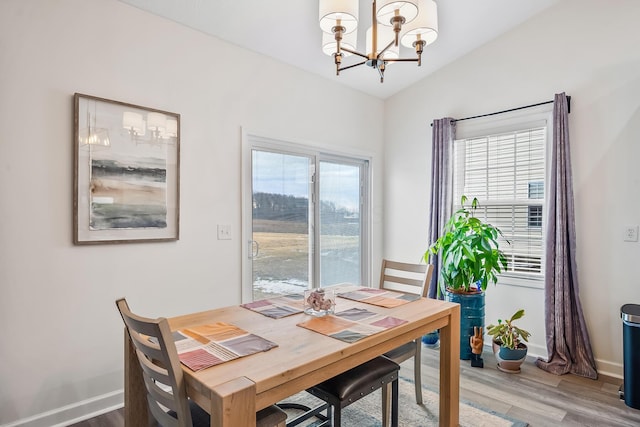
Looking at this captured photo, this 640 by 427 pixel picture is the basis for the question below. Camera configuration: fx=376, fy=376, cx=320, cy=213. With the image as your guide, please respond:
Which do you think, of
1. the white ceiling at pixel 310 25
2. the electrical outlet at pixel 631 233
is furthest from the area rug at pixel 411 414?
the white ceiling at pixel 310 25

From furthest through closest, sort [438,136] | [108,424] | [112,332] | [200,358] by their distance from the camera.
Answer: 1. [438,136]
2. [112,332]
3. [108,424]
4. [200,358]

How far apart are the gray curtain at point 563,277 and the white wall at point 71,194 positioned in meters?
2.49

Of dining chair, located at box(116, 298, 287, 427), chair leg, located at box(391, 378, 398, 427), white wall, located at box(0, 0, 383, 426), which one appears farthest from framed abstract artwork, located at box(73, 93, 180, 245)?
chair leg, located at box(391, 378, 398, 427)

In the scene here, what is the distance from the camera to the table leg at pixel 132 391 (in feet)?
5.44

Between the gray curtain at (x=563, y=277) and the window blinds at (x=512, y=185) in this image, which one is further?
the window blinds at (x=512, y=185)

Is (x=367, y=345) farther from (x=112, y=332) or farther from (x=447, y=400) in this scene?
(x=112, y=332)

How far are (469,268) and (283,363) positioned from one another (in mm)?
2281

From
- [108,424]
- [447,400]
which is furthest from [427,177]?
[108,424]

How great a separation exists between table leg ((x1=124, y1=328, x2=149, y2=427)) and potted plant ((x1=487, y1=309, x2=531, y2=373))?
8.53 feet

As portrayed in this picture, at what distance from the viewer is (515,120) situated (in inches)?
134

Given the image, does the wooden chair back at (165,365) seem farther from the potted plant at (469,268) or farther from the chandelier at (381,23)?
the potted plant at (469,268)

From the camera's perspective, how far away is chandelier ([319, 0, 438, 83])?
1806mm

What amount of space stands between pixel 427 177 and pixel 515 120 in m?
0.98

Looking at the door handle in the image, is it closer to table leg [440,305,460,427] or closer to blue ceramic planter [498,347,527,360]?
table leg [440,305,460,427]
